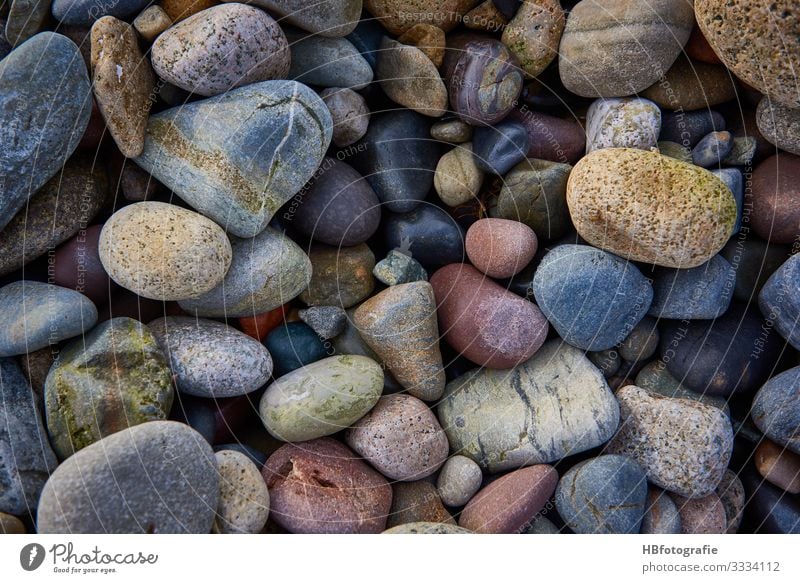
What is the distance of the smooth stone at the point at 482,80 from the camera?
231 cm

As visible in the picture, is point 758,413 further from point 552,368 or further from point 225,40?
point 225,40

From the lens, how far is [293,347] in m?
2.36

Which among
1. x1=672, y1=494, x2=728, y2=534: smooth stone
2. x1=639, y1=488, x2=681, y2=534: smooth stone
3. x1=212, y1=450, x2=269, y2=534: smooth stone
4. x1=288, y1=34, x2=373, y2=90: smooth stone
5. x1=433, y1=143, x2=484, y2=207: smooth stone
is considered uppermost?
x1=288, y1=34, x2=373, y2=90: smooth stone

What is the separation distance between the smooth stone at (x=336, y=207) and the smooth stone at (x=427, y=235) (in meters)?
0.12

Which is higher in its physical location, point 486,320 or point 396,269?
Result: point 396,269

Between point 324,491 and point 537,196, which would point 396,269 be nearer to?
point 537,196

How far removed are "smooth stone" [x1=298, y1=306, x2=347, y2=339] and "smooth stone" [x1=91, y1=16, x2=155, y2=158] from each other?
2.90 feet

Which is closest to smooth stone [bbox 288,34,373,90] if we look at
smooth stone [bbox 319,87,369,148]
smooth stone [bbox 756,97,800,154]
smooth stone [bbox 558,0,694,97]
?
smooth stone [bbox 319,87,369,148]

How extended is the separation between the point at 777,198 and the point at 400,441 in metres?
1.77

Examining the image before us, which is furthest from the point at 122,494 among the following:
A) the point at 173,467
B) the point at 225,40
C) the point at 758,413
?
the point at 758,413

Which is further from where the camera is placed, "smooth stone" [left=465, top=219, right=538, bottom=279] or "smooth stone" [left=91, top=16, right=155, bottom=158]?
"smooth stone" [left=465, top=219, right=538, bottom=279]

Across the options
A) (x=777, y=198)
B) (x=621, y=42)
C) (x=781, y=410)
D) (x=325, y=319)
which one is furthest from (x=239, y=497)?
(x=777, y=198)

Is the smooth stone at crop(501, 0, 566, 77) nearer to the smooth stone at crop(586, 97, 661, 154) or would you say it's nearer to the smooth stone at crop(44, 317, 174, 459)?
the smooth stone at crop(586, 97, 661, 154)

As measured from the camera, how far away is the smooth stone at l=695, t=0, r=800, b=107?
6.42 feet
